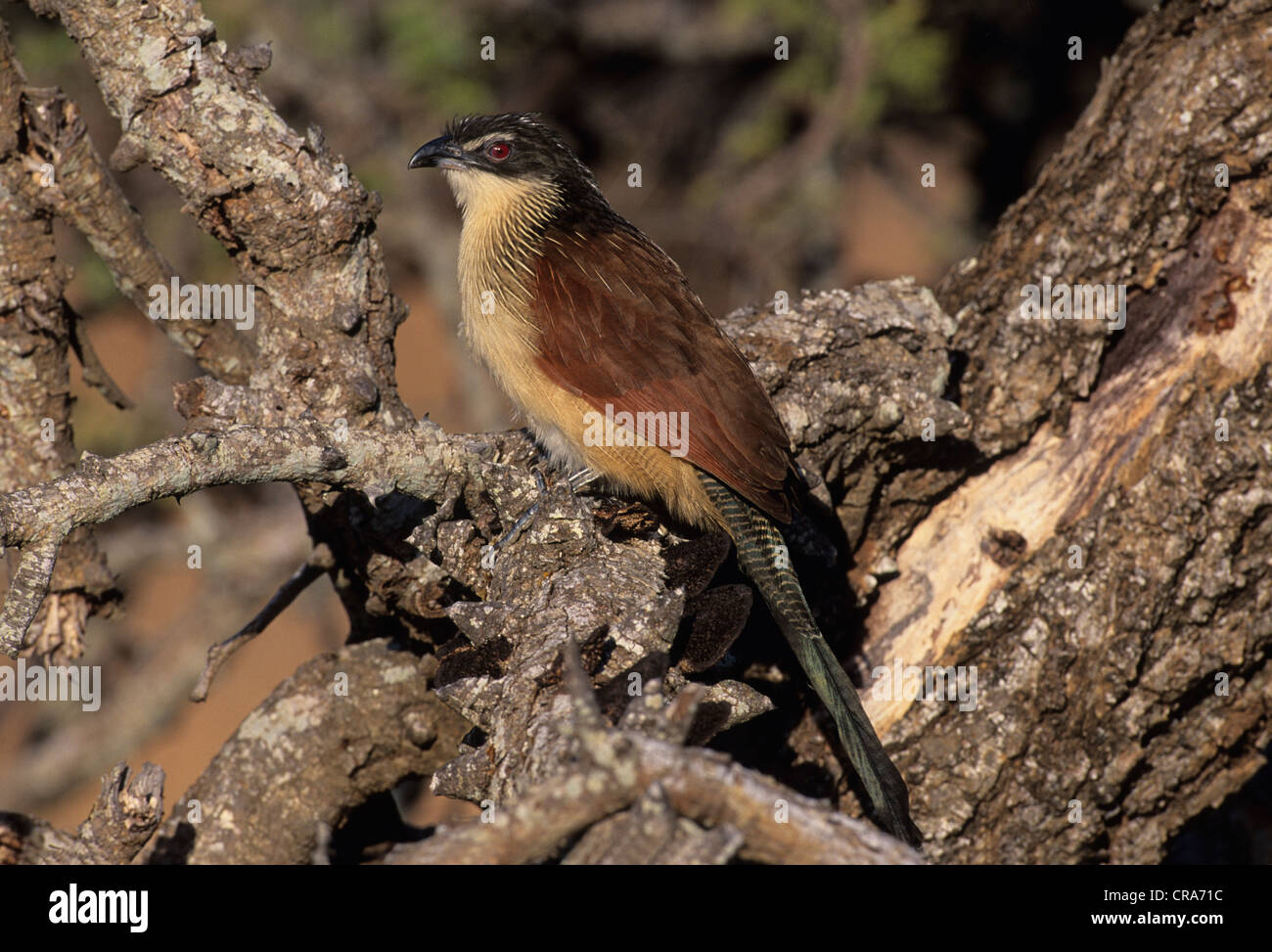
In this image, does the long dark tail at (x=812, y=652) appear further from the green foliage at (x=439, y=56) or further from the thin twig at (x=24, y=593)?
the green foliage at (x=439, y=56)

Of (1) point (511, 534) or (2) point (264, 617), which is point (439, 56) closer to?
(2) point (264, 617)

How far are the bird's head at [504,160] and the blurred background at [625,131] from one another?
2629mm

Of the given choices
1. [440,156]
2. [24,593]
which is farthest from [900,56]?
[24,593]

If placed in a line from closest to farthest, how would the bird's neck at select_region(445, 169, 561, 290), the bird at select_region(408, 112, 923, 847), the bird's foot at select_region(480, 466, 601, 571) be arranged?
the bird's foot at select_region(480, 466, 601, 571), the bird at select_region(408, 112, 923, 847), the bird's neck at select_region(445, 169, 561, 290)

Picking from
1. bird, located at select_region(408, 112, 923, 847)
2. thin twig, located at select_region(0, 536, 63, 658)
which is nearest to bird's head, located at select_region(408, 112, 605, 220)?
bird, located at select_region(408, 112, 923, 847)

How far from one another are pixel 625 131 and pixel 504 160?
3761 mm

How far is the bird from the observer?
325cm

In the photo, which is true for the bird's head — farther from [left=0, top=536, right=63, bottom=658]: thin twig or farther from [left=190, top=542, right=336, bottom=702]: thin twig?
[left=0, top=536, right=63, bottom=658]: thin twig

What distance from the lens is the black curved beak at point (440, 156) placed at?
4.42 metres

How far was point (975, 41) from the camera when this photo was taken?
24.1 ft

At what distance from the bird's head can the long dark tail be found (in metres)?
1.57

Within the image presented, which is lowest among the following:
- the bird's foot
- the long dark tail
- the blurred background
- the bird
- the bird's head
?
the long dark tail

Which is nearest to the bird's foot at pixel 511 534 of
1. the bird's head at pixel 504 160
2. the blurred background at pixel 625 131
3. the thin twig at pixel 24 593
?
the thin twig at pixel 24 593

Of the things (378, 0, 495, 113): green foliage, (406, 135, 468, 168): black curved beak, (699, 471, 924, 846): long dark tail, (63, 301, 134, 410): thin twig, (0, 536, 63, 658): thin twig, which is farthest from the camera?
(378, 0, 495, 113): green foliage
